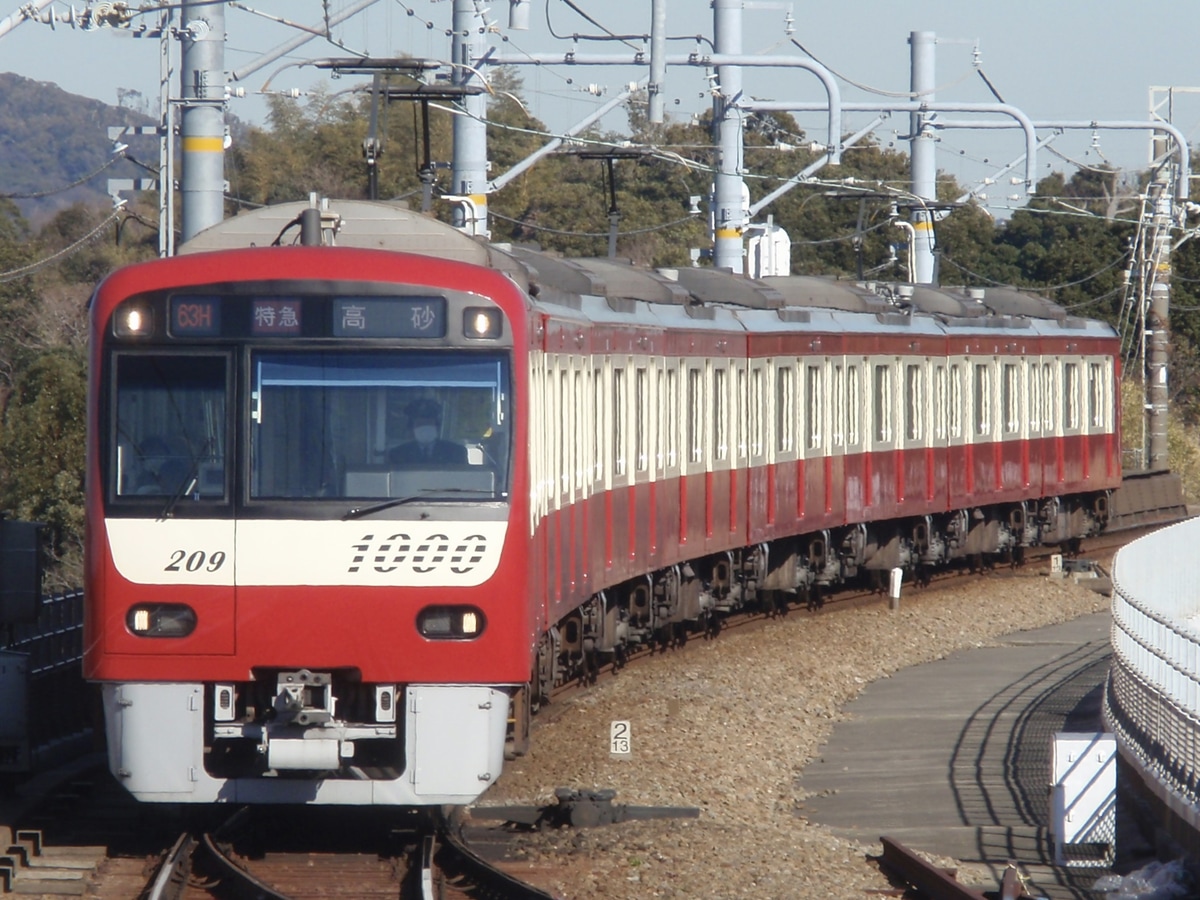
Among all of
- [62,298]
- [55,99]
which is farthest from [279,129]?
[55,99]

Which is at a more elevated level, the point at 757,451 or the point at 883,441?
the point at 757,451

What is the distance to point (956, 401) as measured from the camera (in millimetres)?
24109

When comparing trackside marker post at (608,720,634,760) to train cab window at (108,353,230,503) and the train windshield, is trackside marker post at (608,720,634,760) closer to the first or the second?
the train windshield

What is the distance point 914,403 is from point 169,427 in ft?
48.7

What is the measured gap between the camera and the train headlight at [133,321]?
9141 millimetres

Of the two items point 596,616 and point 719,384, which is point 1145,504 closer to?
point 719,384

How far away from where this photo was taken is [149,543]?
9.05 metres

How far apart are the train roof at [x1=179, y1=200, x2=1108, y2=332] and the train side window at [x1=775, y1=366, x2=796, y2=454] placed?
0.54m

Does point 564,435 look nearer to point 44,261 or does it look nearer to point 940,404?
point 940,404

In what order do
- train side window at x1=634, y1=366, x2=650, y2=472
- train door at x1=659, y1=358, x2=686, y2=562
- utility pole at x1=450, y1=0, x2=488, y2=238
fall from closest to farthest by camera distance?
train side window at x1=634, y1=366, x2=650, y2=472, train door at x1=659, y1=358, x2=686, y2=562, utility pole at x1=450, y1=0, x2=488, y2=238

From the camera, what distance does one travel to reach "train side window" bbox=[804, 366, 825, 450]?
66.3 feet

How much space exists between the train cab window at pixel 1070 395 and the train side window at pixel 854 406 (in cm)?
601

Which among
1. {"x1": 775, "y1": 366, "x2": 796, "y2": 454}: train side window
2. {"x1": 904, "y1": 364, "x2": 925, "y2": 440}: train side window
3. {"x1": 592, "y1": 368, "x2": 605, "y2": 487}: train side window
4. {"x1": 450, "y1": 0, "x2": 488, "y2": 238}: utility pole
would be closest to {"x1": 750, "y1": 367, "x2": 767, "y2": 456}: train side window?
{"x1": 775, "y1": 366, "x2": 796, "y2": 454}: train side window

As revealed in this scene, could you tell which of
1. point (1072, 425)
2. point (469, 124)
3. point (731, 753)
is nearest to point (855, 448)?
point (469, 124)
